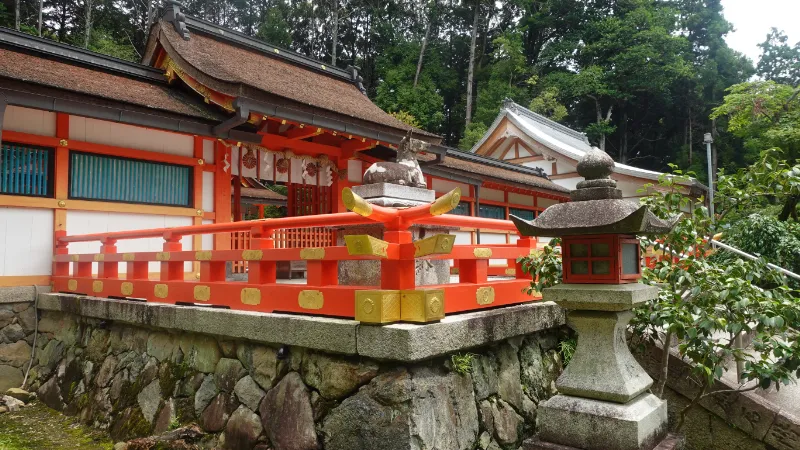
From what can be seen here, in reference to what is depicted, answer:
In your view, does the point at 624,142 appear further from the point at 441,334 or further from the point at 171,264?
the point at 441,334

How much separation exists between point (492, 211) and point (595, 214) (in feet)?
37.1

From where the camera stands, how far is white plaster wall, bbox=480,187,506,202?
14.4m

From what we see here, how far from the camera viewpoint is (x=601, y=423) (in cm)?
343

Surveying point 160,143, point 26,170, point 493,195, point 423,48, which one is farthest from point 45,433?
point 423,48

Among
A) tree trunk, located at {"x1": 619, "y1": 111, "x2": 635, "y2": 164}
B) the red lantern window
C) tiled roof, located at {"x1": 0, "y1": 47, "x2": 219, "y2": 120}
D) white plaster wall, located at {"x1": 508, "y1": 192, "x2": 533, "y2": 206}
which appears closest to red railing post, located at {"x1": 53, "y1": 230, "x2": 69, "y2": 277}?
tiled roof, located at {"x1": 0, "y1": 47, "x2": 219, "y2": 120}

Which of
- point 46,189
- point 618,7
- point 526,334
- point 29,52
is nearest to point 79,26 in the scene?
point 29,52

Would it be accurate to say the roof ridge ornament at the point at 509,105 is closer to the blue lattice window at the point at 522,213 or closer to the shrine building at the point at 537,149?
the shrine building at the point at 537,149

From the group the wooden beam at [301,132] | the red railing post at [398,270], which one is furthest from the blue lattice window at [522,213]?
the red railing post at [398,270]

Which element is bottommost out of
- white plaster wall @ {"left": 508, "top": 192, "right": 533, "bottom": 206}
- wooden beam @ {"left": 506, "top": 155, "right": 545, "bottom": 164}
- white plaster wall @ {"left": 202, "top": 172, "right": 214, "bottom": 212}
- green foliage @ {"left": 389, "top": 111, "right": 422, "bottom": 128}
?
white plaster wall @ {"left": 202, "top": 172, "right": 214, "bottom": 212}

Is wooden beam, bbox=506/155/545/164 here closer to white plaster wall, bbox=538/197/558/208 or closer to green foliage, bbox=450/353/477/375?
white plaster wall, bbox=538/197/558/208

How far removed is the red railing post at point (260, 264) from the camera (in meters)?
4.16

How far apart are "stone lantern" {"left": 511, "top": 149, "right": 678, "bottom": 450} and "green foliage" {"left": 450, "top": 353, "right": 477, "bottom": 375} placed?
668mm

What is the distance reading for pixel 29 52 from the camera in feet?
23.4

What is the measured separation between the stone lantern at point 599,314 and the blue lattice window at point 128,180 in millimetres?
5966
